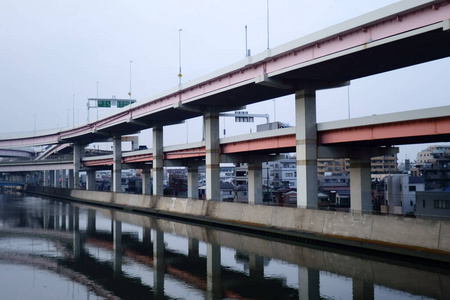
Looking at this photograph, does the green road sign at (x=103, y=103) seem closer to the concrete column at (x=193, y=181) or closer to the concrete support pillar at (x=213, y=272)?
the concrete column at (x=193, y=181)

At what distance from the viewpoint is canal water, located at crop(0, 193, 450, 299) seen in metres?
21.9

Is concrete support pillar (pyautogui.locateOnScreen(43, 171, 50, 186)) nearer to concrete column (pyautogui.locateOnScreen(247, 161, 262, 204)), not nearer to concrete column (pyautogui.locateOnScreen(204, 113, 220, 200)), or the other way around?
concrete column (pyautogui.locateOnScreen(204, 113, 220, 200))

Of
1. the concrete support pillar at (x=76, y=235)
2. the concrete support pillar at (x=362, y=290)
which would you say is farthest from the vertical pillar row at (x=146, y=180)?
the concrete support pillar at (x=362, y=290)

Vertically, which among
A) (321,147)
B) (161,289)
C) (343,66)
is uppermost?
(343,66)

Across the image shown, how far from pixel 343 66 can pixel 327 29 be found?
3.50m

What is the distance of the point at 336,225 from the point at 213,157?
2177 cm

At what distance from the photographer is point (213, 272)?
1048 inches

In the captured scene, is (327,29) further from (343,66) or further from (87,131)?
(87,131)

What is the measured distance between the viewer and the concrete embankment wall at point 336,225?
24.9 meters

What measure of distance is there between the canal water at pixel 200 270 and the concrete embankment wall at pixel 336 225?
905 millimetres

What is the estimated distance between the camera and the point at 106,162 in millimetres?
89562

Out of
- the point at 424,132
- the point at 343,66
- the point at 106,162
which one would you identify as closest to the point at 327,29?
the point at 343,66

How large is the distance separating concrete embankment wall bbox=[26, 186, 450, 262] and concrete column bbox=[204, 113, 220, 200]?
85.1 inches

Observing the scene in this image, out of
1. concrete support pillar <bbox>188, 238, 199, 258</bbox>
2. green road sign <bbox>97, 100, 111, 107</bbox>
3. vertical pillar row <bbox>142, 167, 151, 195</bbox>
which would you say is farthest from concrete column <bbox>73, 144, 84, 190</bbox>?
concrete support pillar <bbox>188, 238, 199, 258</bbox>
